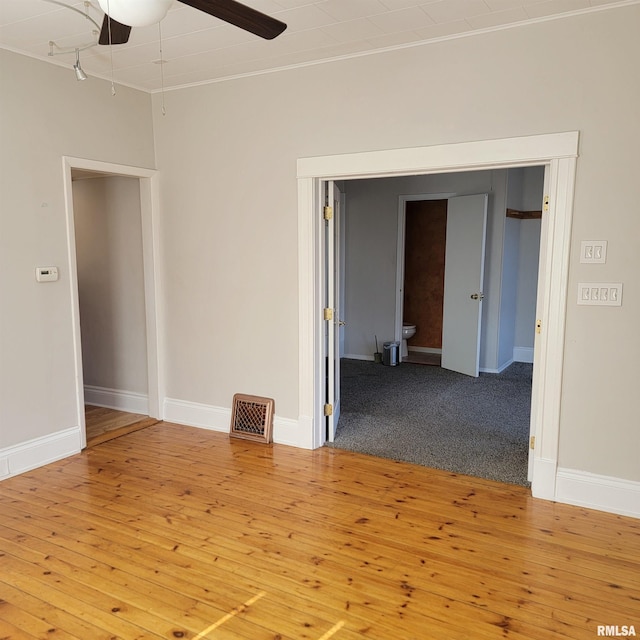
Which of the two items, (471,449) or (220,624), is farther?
(471,449)

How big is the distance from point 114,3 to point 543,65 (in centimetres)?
238

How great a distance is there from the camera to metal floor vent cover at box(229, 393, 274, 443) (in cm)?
427

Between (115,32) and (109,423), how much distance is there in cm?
339

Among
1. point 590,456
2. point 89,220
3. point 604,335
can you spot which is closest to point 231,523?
point 590,456

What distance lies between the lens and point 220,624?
220 centimetres

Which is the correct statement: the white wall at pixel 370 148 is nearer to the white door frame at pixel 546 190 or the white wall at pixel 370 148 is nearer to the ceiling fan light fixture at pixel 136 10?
the white door frame at pixel 546 190

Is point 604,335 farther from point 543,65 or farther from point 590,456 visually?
point 543,65

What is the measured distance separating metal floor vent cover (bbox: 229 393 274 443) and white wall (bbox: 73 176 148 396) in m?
1.08

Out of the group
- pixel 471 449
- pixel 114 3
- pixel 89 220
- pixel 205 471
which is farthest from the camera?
Answer: pixel 89 220

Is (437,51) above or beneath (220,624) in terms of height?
above

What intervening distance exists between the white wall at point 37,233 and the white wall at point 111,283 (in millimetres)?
819

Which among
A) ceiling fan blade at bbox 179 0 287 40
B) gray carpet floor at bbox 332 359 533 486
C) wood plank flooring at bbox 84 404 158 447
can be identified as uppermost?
ceiling fan blade at bbox 179 0 287 40

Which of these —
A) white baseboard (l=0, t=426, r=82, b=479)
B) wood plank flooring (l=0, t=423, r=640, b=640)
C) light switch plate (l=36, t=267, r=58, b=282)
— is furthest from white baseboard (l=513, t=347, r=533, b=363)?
light switch plate (l=36, t=267, r=58, b=282)

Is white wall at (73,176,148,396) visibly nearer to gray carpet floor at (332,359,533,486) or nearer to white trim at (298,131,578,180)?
white trim at (298,131,578,180)
